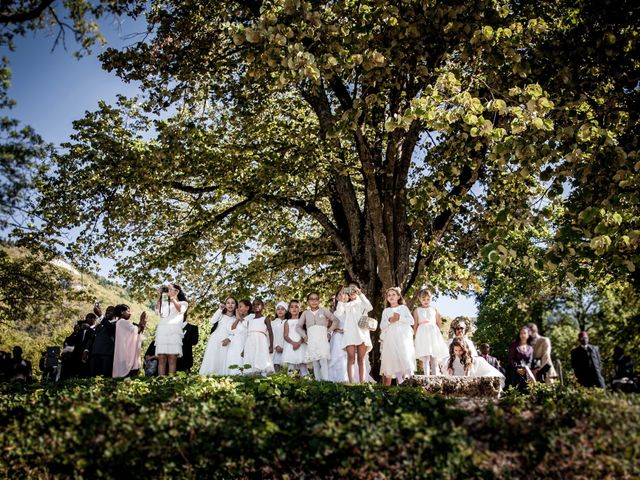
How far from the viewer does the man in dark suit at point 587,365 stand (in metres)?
12.3

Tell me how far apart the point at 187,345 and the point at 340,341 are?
146 inches

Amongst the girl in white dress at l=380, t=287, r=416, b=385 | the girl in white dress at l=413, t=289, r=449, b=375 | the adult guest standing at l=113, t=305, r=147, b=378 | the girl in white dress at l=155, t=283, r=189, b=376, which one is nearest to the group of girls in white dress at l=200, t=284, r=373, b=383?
the girl in white dress at l=380, t=287, r=416, b=385

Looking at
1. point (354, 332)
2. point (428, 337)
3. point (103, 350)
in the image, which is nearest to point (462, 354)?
point (428, 337)

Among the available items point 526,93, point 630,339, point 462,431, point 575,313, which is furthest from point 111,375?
point 575,313

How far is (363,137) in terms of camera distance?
12.6 m

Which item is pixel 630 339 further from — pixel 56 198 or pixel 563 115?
pixel 56 198

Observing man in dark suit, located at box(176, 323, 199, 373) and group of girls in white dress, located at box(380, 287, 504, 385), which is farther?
man in dark suit, located at box(176, 323, 199, 373)

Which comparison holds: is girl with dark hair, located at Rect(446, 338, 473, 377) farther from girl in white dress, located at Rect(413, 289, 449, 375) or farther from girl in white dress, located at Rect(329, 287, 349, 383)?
girl in white dress, located at Rect(329, 287, 349, 383)

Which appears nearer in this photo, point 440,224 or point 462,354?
point 462,354

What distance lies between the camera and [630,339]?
2227 cm

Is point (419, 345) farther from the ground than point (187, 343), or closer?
closer

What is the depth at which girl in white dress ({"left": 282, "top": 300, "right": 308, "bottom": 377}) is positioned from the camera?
1288 centimetres

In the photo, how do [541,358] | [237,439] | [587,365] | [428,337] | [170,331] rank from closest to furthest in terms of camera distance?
1. [237,439]
2. [428,337]
3. [587,365]
4. [541,358]
5. [170,331]

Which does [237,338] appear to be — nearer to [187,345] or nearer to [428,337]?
[187,345]
